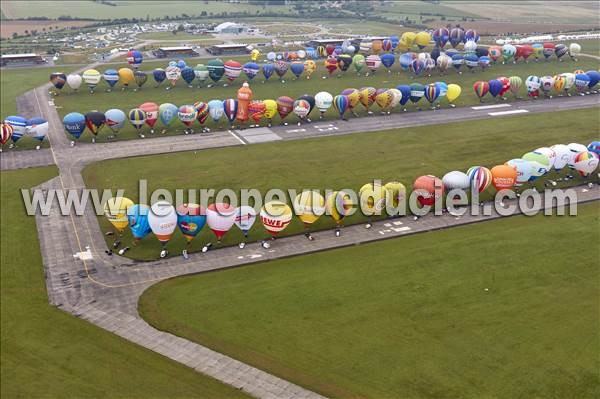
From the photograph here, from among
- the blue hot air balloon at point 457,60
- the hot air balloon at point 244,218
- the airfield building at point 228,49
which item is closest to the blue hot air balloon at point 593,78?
the blue hot air balloon at point 457,60

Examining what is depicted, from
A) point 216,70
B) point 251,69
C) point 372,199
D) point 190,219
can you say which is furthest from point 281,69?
A: point 190,219

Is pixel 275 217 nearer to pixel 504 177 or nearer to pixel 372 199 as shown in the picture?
pixel 372 199

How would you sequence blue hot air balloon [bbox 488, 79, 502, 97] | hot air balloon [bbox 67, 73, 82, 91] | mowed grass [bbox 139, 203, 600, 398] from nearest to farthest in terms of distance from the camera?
mowed grass [bbox 139, 203, 600, 398] < blue hot air balloon [bbox 488, 79, 502, 97] < hot air balloon [bbox 67, 73, 82, 91]

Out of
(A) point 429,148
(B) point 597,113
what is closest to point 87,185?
(A) point 429,148

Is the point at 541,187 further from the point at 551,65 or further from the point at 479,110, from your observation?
the point at 551,65

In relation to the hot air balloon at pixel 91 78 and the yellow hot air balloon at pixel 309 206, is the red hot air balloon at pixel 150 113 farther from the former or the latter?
the yellow hot air balloon at pixel 309 206

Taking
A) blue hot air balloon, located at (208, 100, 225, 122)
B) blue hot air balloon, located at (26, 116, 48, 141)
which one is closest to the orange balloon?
blue hot air balloon, located at (208, 100, 225, 122)

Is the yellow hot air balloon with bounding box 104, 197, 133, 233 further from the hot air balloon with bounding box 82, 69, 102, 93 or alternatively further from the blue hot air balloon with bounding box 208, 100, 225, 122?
the hot air balloon with bounding box 82, 69, 102, 93
